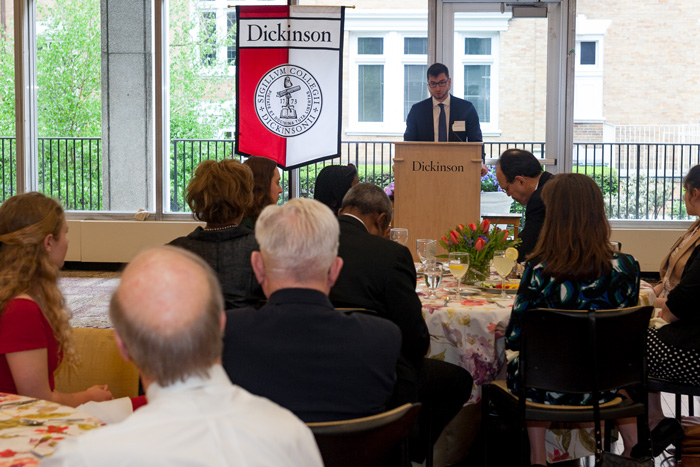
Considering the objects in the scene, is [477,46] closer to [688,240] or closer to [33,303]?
[688,240]

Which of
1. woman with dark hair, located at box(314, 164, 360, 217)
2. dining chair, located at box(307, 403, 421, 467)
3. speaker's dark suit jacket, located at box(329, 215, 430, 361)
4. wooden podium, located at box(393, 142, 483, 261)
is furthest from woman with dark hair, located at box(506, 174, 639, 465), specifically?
wooden podium, located at box(393, 142, 483, 261)

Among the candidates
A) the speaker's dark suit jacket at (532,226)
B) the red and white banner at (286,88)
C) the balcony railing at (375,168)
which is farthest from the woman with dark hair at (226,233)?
the balcony railing at (375,168)

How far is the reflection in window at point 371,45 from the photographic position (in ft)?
26.7

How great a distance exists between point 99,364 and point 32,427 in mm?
802

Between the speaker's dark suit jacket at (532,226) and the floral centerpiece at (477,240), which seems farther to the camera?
the speaker's dark suit jacket at (532,226)

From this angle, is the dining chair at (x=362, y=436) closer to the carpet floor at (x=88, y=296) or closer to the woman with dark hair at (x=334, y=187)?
the woman with dark hair at (x=334, y=187)

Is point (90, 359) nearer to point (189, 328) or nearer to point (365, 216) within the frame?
point (365, 216)

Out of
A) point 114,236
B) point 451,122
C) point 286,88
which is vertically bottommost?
point 114,236

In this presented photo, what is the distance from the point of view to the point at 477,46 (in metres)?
7.58

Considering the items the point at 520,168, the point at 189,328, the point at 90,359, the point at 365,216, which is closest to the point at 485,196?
the point at 520,168

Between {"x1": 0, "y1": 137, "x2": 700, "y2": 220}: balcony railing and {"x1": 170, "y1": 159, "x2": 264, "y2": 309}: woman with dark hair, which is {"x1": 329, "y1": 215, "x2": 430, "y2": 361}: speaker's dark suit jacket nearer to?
{"x1": 170, "y1": 159, "x2": 264, "y2": 309}: woman with dark hair

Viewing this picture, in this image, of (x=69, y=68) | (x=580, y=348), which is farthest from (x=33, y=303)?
(x=69, y=68)

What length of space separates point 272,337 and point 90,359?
89cm

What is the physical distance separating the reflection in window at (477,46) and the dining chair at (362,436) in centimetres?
643
